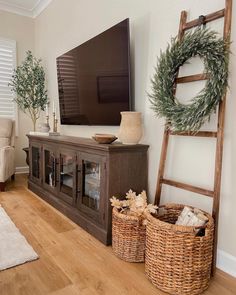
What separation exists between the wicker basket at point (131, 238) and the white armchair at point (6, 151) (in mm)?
2157

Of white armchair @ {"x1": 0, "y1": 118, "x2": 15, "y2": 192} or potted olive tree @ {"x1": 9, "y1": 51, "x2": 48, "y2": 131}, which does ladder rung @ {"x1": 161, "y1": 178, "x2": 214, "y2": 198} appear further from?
potted olive tree @ {"x1": 9, "y1": 51, "x2": 48, "y2": 131}

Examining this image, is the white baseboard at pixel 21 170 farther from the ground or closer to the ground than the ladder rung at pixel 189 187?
closer to the ground

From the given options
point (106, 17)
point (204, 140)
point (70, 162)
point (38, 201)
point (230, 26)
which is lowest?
point (38, 201)

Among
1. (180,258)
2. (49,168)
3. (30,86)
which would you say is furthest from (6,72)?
(180,258)

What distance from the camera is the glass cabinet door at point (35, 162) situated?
10.7ft

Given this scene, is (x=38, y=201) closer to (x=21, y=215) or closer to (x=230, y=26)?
(x=21, y=215)

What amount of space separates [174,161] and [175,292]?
898 millimetres

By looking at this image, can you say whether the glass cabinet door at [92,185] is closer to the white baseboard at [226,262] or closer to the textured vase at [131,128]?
the textured vase at [131,128]

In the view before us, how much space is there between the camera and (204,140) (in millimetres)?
1701

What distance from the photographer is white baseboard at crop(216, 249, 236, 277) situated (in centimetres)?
156

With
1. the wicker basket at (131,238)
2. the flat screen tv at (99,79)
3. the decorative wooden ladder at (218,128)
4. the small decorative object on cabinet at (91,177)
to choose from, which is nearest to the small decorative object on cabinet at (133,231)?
the wicker basket at (131,238)

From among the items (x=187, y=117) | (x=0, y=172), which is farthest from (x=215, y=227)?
(x=0, y=172)

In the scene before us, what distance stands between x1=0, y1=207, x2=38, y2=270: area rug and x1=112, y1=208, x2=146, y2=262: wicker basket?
611mm

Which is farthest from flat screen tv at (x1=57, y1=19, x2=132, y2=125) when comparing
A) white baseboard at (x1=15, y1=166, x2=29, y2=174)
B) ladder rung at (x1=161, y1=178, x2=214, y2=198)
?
white baseboard at (x1=15, y1=166, x2=29, y2=174)
